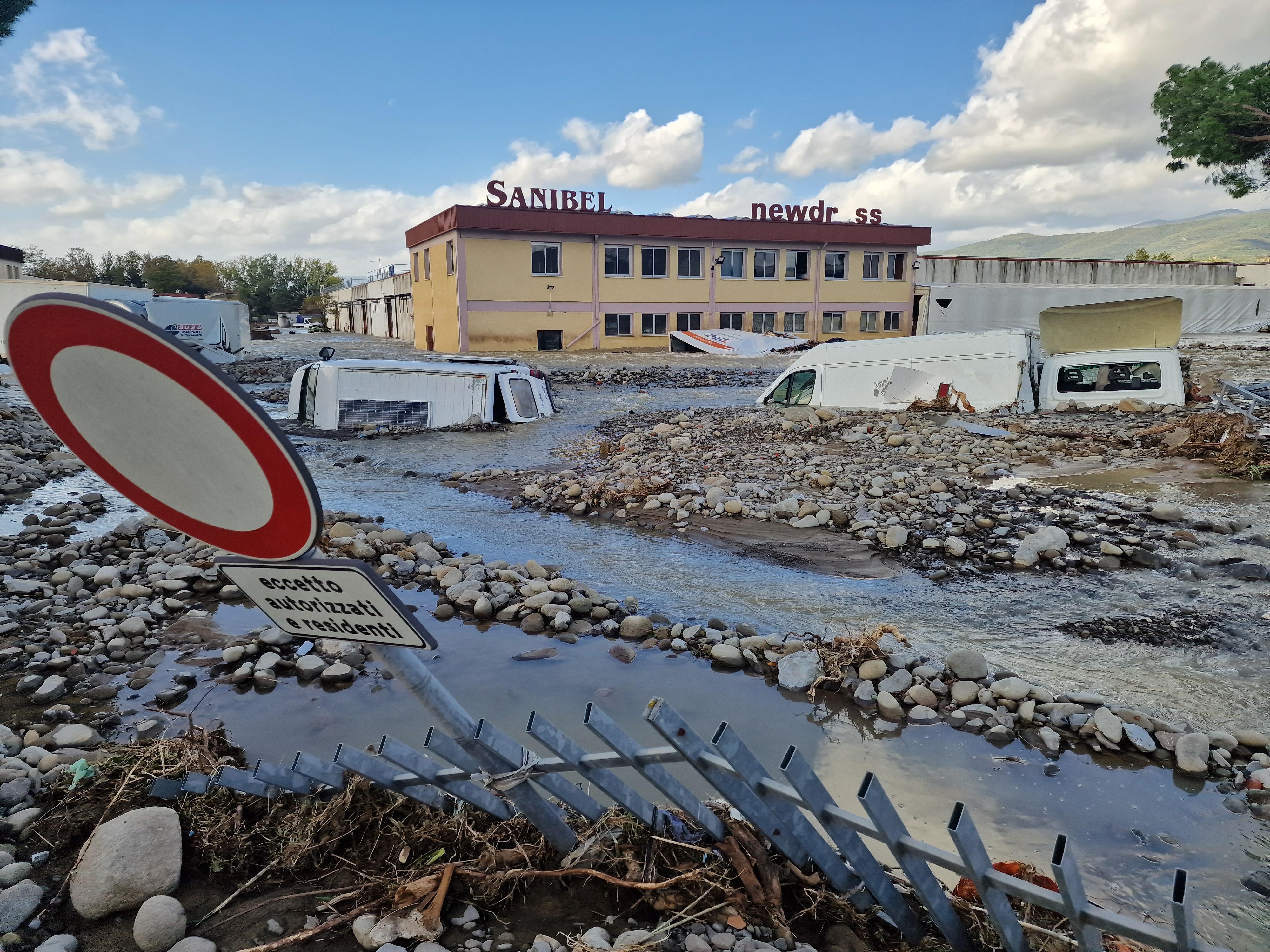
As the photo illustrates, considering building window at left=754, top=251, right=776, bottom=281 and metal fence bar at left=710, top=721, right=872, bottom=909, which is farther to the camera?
building window at left=754, top=251, right=776, bottom=281

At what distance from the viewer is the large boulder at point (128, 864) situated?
2.66 m

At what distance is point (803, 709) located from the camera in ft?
16.2

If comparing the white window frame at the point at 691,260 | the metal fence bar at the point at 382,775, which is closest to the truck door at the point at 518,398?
the metal fence bar at the point at 382,775

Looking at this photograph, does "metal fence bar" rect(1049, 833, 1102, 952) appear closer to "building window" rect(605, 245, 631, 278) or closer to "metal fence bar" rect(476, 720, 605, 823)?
"metal fence bar" rect(476, 720, 605, 823)

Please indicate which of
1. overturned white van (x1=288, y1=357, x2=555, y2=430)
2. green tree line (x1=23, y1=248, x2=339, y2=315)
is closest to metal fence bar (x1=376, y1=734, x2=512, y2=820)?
overturned white van (x1=288, y1=357, x2=555, y2=430)

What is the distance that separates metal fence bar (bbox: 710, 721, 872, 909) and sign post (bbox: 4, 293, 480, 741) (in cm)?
110

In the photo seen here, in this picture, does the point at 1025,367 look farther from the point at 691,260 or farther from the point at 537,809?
the point at 691,260

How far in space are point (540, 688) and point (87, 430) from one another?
12.6 ft

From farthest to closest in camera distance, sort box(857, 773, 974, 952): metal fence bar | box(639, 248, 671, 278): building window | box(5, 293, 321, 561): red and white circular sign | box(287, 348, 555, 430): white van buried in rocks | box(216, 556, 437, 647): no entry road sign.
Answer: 1. box(639, 248, 671, 278): building window
2. box(287, 348, 555, 430): white van buried in rocks
3. box(857, 773, 974, 952): metal fence bar
4. box(216, 556, 437, 647): no entry road sign
5. box(5, 293, 321, 561): red and white circular sign

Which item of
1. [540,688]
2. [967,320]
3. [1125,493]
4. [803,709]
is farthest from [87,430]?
[967,320]

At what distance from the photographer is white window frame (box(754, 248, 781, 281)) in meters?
40.2

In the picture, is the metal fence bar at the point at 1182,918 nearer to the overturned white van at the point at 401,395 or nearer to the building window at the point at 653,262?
the overturned white van at the point at 401,395

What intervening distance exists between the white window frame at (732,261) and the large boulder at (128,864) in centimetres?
3903

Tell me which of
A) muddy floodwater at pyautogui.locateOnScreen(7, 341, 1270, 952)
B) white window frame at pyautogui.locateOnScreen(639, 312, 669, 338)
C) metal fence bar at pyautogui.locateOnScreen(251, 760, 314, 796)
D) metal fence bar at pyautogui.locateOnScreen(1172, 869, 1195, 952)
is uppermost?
white window frame at pyautogui.locateOnScreen(639, 312, 669, 338)
